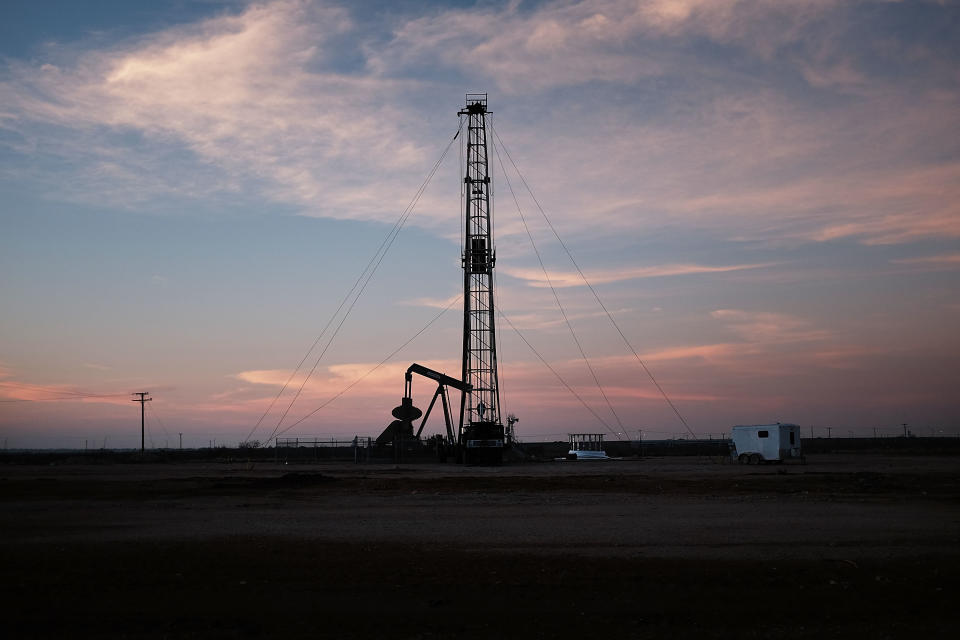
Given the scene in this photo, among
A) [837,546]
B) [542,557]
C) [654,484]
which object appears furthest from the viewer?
[654,484]

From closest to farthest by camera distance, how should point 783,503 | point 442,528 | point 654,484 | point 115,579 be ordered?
point 115,579 → point 442,528 → point 783,503 → point 654,484

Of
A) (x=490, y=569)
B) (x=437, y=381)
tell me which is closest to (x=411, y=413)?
(x=437, y=381)

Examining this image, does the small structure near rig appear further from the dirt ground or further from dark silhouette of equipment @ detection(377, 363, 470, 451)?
the dirt ground

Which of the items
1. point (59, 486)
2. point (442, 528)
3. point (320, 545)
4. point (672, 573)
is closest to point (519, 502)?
point (442, 528)

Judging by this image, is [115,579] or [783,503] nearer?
[115,579]

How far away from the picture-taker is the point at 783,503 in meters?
24.7

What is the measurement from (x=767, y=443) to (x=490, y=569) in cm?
4322

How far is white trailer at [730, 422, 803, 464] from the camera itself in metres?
52.0

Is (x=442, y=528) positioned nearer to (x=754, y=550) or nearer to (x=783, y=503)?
(x=754, y=550)

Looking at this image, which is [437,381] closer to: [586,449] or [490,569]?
[586,449]

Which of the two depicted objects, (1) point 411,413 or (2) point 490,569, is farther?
(1) point 411,413

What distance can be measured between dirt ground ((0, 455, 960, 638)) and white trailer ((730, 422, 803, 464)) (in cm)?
2622

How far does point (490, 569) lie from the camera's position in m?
13.4

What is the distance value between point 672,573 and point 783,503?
43.7 ft
